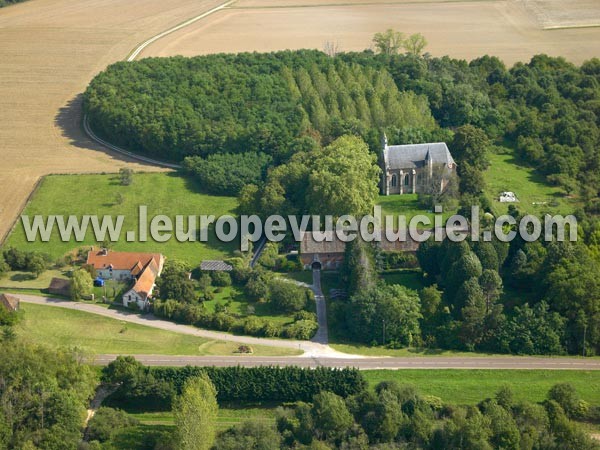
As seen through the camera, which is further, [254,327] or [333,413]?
[254,327]

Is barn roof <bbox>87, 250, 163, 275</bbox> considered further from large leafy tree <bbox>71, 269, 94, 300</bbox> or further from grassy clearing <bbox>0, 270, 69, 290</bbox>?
large leafy tree <bbox>71, 269, 94, 300</bbox>

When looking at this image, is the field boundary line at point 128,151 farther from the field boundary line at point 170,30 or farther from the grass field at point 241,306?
the grass field at point 241,306

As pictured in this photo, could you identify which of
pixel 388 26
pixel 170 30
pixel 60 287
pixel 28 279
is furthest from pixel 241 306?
pixel 388 26

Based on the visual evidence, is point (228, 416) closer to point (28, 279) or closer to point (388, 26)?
point (28, 279)

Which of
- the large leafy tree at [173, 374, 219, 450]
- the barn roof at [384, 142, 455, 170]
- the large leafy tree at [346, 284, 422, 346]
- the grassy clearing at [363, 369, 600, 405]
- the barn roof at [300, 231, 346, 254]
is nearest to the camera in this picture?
the large leafy tree at [173, 374, 219, 450]

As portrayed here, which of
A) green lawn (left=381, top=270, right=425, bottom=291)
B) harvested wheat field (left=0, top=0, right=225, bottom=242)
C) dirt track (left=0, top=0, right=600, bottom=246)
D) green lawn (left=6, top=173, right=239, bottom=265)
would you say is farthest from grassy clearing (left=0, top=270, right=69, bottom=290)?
dirt track (left=0, top=0, right=600, bottom=246)
